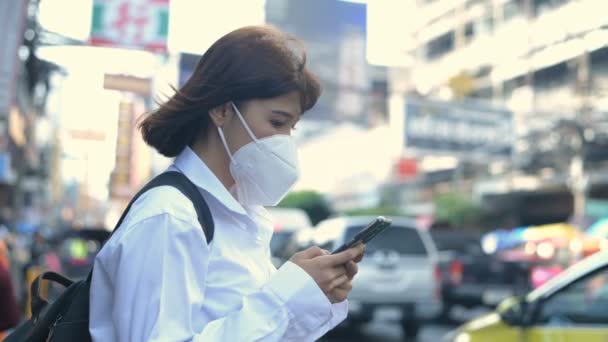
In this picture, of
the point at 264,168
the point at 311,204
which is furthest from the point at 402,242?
the point at 311,204

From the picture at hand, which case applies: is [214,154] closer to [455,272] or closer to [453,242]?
[455,272]

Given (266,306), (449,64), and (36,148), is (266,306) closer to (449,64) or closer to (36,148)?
(449,64)

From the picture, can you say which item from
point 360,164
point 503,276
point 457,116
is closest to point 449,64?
point 360,164

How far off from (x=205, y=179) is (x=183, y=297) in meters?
0.30

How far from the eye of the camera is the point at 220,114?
151cm

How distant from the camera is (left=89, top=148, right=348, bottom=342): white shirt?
4.00 feet

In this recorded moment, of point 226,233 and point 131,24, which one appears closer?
point 226,233

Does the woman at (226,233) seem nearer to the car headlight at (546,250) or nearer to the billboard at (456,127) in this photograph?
the car headlight at (546,250)

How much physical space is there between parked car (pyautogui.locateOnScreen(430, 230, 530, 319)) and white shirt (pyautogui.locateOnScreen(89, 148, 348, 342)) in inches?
429

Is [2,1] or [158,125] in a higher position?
[2,1]

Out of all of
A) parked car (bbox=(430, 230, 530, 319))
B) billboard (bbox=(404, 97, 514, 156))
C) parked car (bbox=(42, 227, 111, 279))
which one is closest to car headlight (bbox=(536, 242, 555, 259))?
parked car (bbox=(430, 230, 530, 319))

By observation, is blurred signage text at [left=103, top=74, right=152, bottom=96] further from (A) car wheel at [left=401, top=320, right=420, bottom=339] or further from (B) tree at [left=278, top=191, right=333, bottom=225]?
(B) tree at [left=278, top=191, right=333, bottom=225]

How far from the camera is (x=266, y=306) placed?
50.9 inches

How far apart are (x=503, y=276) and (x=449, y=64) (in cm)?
3175
